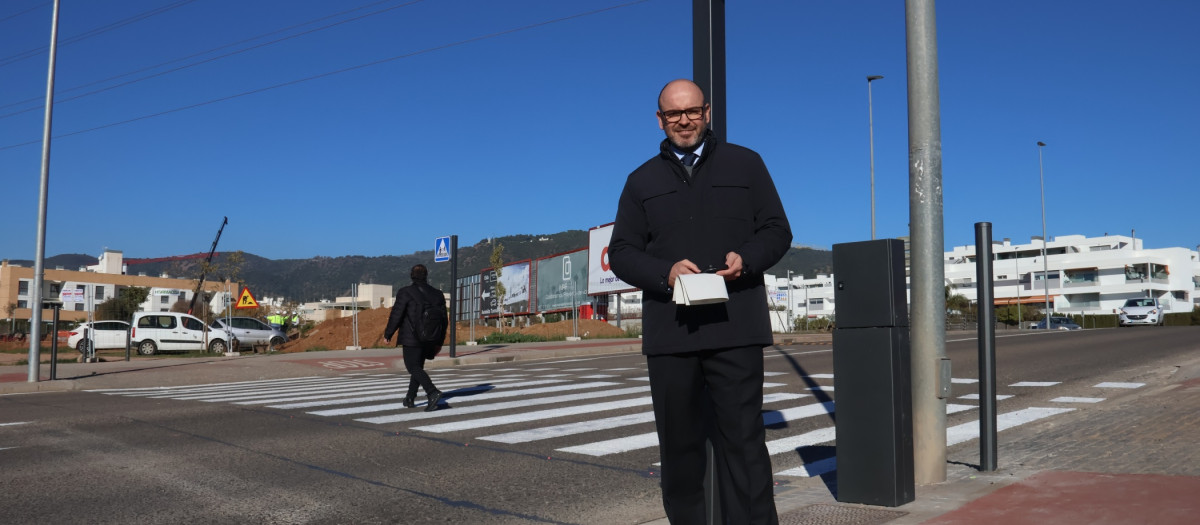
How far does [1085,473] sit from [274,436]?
20.6ft

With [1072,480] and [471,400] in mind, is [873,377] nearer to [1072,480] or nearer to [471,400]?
[1072,480]

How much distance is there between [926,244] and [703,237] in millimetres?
2473

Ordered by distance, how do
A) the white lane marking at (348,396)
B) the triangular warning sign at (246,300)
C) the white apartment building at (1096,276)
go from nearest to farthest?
the white lane marking at (348,396), the triangular warning sign at (246,300), the white apartment building at (1096,276)

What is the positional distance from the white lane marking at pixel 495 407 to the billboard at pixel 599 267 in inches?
1109

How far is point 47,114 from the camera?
17156 millimetres

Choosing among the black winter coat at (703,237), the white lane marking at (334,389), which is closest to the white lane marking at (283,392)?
the white lane marking at (334,389)

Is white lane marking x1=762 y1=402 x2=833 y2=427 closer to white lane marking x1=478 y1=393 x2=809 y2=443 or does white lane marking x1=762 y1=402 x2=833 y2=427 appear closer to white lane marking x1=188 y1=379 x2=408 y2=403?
white lane marking x1=478 y1=393 x2=809 y2=443

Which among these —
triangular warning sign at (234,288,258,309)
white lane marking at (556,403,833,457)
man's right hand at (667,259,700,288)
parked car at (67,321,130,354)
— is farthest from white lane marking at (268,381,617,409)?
parked car at (67,321,130,354)

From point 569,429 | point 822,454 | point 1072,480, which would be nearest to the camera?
point 1072,480

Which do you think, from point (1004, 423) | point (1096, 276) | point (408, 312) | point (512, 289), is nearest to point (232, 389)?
point (408, 312)

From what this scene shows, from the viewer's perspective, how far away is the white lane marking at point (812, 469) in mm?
5719

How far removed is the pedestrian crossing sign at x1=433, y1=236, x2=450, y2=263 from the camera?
21700 millimetres

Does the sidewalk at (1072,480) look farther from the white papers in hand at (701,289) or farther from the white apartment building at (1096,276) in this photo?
the white apartment building at (1096,276)

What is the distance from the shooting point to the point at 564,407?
31.9ft
